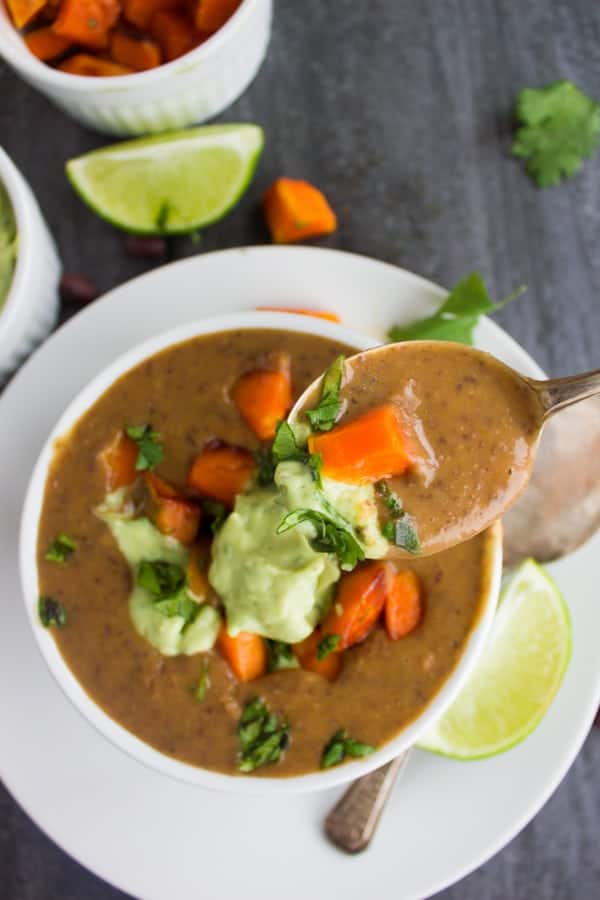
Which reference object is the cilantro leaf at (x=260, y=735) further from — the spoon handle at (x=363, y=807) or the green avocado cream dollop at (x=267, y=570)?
the spoon handle at (x=363, y=807)

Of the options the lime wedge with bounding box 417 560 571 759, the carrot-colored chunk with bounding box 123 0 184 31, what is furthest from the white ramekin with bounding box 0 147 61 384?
the lime wedge with bounding box 417 560 571 759

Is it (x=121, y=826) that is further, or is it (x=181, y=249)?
(x=181, y=249)

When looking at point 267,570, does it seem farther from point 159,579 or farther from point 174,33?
Answer: point 174,33

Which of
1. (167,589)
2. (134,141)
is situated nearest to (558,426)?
(167,589)

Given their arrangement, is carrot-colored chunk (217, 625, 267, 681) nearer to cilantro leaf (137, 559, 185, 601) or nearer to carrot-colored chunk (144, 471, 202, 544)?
cilantro leaf (137, 559, 185, 601)

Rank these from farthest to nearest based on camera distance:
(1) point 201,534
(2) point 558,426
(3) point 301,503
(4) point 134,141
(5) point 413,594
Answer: (4) point 134,141
(2) point 558,426
(1) point 201,534
(5) point 413,594
(3) point 301,503

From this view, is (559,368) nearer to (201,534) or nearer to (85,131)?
(201,534)

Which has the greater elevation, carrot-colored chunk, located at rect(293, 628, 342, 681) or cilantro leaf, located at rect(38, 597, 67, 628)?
cilantro leaf, located at rect(38, 597, 67, 628)

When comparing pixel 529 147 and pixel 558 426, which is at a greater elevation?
pixel 529 147
